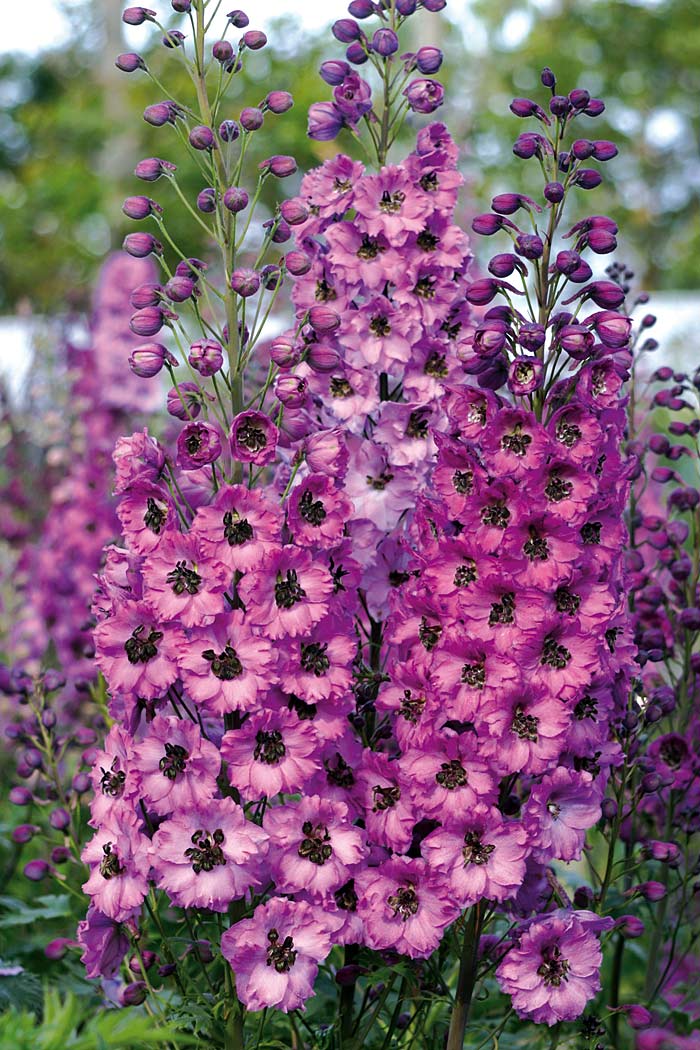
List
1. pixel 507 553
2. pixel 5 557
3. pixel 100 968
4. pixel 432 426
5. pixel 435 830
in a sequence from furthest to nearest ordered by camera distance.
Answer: pixel 5 557
pixel 432 426
pixel 100 968
pixel 435 830
pixel 507 553

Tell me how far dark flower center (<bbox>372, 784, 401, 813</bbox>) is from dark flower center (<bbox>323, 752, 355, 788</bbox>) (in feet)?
0.21

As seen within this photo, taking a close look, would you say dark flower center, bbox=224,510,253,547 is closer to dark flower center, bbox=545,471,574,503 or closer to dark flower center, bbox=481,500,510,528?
dark flower center, bbox=481,500,510,528

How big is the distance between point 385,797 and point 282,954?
35cm

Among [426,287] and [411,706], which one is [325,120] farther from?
[411,706]

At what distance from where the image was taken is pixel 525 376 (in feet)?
7.69

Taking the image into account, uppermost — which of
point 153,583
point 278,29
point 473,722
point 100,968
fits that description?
point 278,29

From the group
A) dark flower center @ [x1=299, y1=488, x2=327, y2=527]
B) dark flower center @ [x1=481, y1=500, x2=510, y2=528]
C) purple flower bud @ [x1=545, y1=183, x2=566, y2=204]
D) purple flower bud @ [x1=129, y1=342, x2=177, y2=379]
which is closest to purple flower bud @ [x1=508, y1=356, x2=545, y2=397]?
dark flower center @ [x1=481, y1=500, x2=510, y2=528]

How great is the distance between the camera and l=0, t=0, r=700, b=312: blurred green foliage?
59.8 ft

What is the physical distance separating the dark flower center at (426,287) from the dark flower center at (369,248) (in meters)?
0.11

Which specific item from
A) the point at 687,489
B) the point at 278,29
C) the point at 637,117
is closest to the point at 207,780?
the point at 687,489

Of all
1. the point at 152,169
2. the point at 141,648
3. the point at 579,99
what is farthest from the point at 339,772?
the point at 579,99

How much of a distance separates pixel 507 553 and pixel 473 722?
→ 0.32m

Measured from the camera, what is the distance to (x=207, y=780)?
91.9 inches

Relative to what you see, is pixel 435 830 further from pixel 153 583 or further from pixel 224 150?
pixel 224 150
